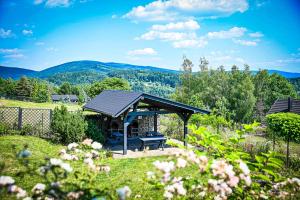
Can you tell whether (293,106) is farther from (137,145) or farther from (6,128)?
(6,128)

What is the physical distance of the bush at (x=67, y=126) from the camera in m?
13.9

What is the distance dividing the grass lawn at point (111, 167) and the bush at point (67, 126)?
0.70 meters

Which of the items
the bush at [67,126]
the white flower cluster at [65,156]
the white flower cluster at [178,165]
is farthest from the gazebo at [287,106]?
the white flower cluster at [65,156]

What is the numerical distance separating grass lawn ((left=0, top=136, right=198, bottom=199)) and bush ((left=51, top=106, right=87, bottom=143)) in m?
0.70

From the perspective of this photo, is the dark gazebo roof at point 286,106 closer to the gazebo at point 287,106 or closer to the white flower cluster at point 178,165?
the gazebo at point 287,106

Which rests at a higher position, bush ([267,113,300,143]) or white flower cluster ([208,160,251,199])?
white flower cluster ([208,160,251,199])

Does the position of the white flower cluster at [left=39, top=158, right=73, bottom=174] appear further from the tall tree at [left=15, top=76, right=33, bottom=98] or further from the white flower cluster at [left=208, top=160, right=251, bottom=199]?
the tall tree at [left=15, top=76, right=33, bottom=98]

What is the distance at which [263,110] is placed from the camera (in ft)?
154

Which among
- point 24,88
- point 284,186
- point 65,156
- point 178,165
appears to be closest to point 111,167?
point 65,156

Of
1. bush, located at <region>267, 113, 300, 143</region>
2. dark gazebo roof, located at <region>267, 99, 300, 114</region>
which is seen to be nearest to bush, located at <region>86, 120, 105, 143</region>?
bush, located at <region>267, 113, 300, 143</region>

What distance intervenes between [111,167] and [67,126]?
425cm

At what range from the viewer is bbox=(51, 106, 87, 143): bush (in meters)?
13.9

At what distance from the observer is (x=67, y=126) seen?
45.3 ft

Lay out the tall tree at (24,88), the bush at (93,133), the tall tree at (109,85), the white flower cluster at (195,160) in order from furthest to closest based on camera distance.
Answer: the tall tree at (24,88) < the tall tree at (109,85) < the bush at (93,133) < the white flower cluster at (195,160)
